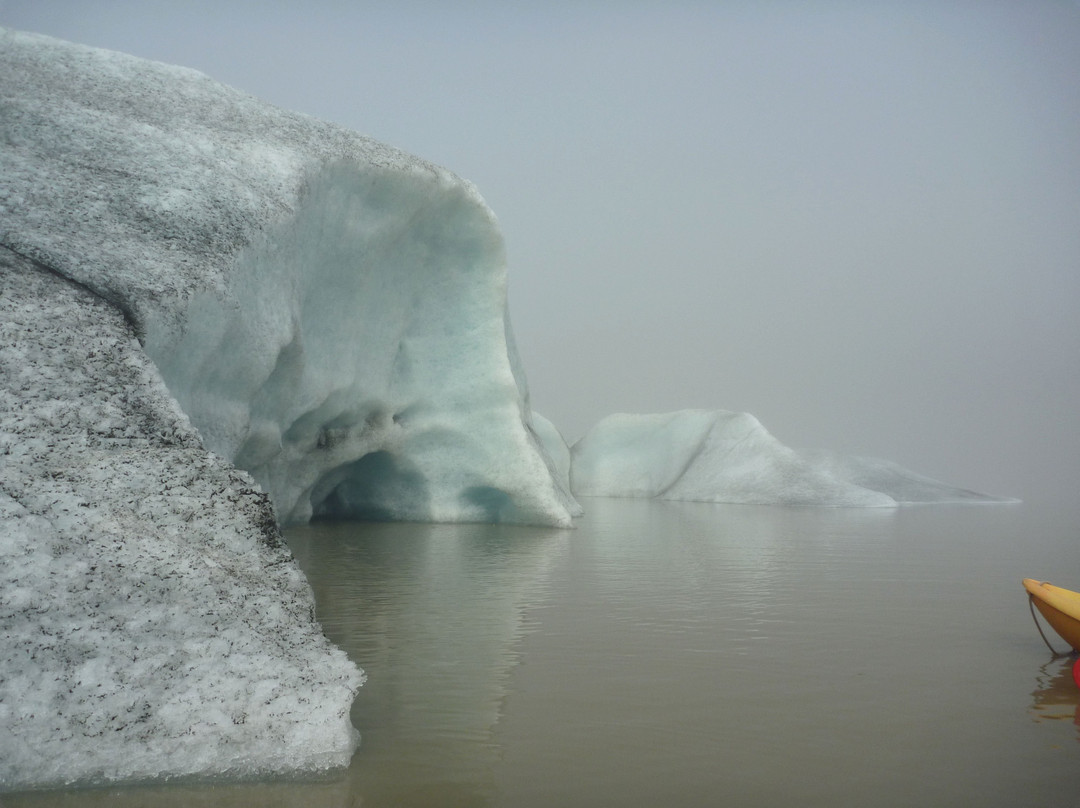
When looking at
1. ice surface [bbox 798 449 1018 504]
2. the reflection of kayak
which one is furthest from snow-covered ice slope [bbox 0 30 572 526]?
ice surface [bbox 798 449 1018 504]

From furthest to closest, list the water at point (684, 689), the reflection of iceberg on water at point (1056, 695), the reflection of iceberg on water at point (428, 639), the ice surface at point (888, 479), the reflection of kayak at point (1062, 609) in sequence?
the ice surface at point (888, 479)
the reflection of kayak at point (1062, 609)
the reflection of iceberg on water at point (1056, 695)
the reflection of iceberg on water at point (428, 639)
the water at point (684, 689)

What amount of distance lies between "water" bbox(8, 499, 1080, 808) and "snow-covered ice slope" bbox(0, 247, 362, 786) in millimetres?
127

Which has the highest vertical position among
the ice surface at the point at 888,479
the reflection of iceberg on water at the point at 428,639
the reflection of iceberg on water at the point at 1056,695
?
the reflection of iceberg on water at the point at 1056,695

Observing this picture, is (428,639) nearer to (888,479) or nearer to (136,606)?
(136,606)

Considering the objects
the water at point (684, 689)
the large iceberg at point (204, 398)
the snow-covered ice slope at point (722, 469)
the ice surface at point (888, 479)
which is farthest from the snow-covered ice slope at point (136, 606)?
the ice surface at point (888, 479)

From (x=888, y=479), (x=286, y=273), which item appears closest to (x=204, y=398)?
(x=286, y=273)

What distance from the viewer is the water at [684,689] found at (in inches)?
86.2

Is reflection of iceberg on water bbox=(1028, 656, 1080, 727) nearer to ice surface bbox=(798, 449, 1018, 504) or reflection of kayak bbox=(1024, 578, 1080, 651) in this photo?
reflection of kayak bbox=(1024, 578, 1080, 651)

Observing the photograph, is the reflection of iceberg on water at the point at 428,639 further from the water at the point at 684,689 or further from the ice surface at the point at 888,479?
the ice surface at the point at 888,479

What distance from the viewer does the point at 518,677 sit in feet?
10.5

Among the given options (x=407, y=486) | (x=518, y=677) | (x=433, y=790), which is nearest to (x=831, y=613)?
(x=518, y=677)

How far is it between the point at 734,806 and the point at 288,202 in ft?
17.3

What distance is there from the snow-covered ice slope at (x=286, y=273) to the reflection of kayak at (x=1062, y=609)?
4.03 metres

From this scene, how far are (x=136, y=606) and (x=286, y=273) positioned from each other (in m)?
4.51
